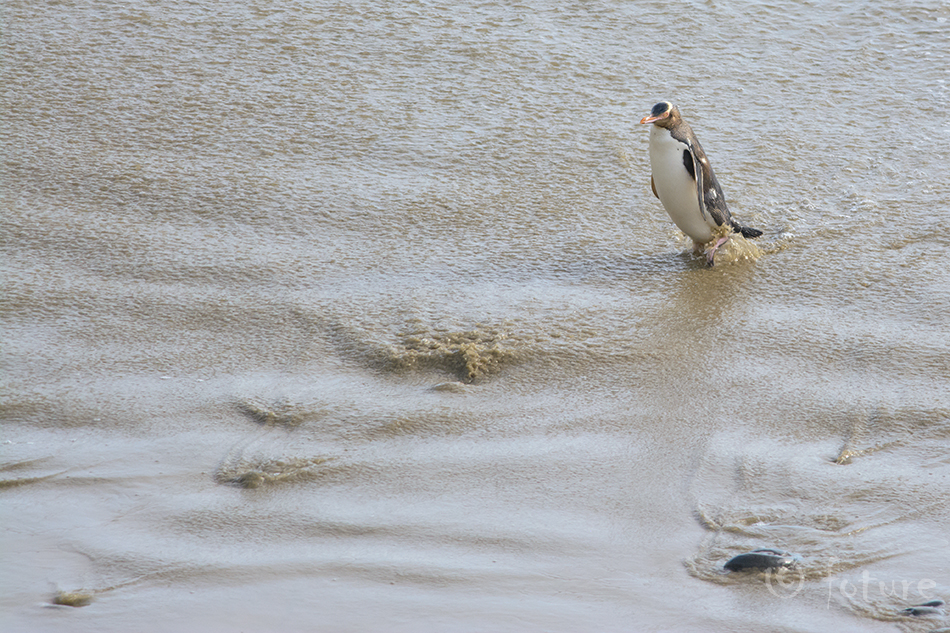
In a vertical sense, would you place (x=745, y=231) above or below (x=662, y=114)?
below

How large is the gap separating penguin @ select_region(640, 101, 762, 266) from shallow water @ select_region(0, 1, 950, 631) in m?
0.16

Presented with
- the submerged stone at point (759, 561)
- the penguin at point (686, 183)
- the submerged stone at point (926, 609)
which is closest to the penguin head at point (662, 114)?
the penguin at point (686, 183)

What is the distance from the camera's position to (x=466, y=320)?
3598 millimetres

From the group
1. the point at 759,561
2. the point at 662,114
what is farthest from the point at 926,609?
the point at 662,114

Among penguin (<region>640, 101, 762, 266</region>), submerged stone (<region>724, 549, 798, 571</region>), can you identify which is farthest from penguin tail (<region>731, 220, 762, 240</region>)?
submerged stone (<region>724, 549, 798, 571</region>)

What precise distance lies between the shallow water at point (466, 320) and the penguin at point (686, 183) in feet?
0.54

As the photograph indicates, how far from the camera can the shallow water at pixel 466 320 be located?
239cm

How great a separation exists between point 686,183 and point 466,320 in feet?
3.77

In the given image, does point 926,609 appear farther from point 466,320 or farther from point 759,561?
point 466,320

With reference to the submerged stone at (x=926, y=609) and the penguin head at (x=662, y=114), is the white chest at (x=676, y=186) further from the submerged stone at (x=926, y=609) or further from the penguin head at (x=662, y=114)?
the submerged stone at (x=926, y=609)

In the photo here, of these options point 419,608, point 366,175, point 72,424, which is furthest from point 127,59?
point 419,608

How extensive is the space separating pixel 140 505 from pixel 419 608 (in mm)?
823

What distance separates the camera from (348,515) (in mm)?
2602

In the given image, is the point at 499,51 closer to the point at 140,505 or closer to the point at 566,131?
the point at 566,131
